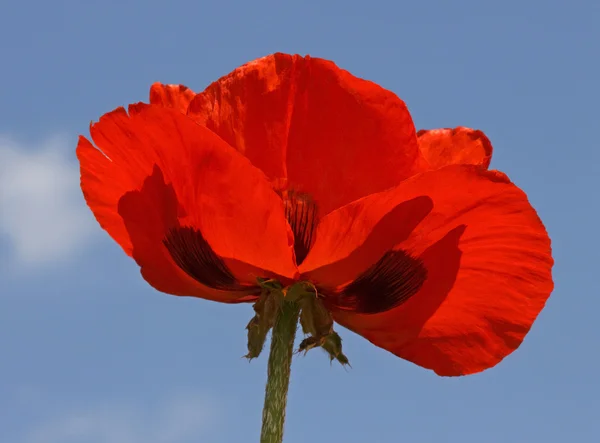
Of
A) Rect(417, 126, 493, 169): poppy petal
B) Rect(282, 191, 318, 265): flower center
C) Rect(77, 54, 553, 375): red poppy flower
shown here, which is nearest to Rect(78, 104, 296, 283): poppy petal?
Rect(77, 54, 553, 375): red poppy flower

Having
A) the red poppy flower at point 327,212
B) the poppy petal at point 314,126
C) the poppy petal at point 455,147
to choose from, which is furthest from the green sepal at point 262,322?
the poppy petal at point 455,147

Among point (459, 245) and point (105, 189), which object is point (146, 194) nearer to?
point (105, 189)

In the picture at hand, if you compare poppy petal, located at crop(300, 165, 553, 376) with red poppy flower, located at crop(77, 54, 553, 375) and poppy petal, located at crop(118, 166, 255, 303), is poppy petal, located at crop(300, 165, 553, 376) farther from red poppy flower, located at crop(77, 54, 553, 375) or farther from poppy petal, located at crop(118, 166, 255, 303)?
poppy petal, located at crop(118, 166, 255, 303)

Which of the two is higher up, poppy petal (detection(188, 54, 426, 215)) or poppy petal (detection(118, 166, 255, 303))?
poppy petal (detection(188, 54, 426, 215))

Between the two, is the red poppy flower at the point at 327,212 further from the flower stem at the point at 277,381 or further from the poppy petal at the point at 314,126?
the flower stem at the point at 277,381

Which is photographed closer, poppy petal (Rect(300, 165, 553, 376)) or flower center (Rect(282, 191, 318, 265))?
poppy petal (Rect(300, 165, 553, 376))

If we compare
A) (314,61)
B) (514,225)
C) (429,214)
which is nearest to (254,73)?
(314,61)

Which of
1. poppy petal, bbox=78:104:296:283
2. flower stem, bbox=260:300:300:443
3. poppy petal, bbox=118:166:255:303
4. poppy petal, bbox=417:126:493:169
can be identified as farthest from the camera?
poppy petal, bbox=417:126:493:169
